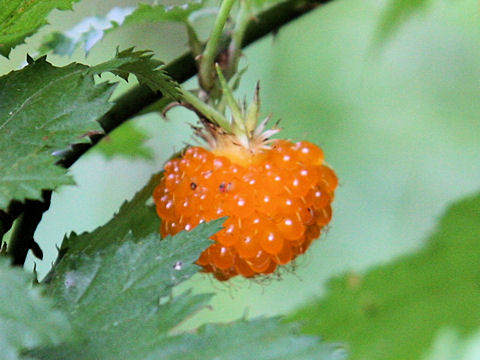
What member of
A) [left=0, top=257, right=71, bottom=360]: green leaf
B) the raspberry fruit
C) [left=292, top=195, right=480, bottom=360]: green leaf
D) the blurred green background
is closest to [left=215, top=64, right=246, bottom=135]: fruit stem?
the raspberry fruit

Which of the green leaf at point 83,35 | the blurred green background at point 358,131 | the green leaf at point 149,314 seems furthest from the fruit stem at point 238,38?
the blurred green background at point 358,131

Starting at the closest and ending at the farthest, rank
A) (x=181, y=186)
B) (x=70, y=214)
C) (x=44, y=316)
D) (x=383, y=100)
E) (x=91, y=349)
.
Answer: (x=44, y=316)
(x=91, y=349)
(x=181, y=186)
(x=70, y=214)
(x=383, y=100)

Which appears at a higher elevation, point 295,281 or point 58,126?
point 58,126

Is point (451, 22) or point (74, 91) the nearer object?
point (74, 91)

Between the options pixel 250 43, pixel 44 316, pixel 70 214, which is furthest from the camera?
pixel 70 214

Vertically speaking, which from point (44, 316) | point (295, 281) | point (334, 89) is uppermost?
point (44, 316)

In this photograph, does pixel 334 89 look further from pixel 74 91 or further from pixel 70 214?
pixel 74 91

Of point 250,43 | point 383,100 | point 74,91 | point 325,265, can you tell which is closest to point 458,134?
point 383,100

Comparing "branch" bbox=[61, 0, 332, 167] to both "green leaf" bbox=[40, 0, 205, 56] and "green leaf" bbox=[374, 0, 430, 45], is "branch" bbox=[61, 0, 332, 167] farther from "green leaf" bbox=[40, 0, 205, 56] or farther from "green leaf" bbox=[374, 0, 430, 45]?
"green leaf" bbox=[374, 0, 430, 45]

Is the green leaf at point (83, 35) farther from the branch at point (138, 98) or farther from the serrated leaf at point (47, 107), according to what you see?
the serrated leaf at point (47, 107)

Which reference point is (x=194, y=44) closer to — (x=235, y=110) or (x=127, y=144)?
(x=235, y=110)

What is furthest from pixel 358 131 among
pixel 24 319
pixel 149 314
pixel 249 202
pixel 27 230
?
pixel 24 319
